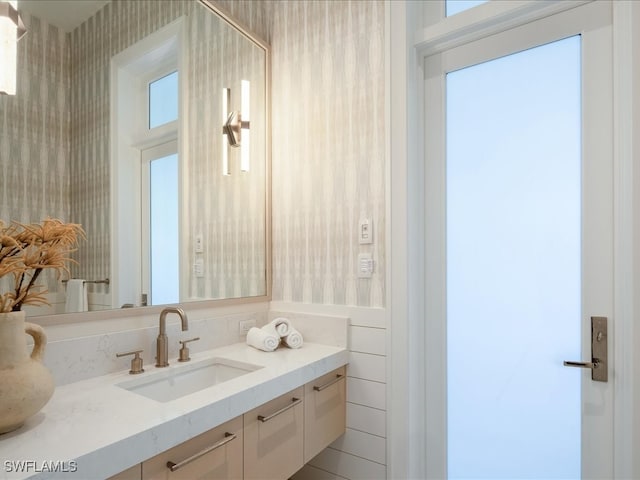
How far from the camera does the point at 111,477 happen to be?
773mm

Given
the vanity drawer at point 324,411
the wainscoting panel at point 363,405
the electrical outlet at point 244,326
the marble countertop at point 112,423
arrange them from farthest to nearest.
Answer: the electrical outlet at point 244,326
the wainscoting panel at point 363,405
the vanity drawer at point 324,411
the marble countertop at point 112,423

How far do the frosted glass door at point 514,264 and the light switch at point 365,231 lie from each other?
33cm

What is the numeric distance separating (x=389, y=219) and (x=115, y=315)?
1.10m

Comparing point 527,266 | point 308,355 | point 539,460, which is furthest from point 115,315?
point 539,460

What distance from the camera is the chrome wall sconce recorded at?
1754 millimetres

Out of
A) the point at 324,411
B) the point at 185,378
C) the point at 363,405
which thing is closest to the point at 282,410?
the point at 324,411

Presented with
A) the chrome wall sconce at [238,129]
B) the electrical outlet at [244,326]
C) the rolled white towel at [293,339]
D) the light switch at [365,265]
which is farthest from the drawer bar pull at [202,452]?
the chrome wall sconce at [238,129]

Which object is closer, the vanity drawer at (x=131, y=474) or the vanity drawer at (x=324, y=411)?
the vanity drawer at (x=131, y=474)

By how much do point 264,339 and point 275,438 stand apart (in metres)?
0.44

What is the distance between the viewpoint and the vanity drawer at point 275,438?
44.1 inches

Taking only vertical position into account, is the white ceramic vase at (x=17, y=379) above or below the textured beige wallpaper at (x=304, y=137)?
below

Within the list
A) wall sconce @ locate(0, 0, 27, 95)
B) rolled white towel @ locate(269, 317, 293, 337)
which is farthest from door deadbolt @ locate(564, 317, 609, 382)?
wall sconce @ locate(0, 0, 27, 95)

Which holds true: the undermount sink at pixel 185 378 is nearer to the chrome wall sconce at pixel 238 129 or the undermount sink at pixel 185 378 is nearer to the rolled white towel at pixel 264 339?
the rolled white towel at pixel 264 339

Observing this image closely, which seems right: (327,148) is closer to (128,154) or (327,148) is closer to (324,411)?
(128,154)
